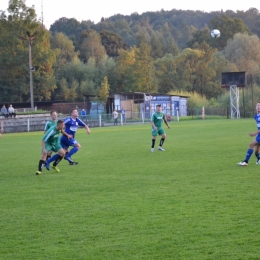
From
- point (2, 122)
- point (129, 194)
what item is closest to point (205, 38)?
point (2, 122)

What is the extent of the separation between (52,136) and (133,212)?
6.51 metres

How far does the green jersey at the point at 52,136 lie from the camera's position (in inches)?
566

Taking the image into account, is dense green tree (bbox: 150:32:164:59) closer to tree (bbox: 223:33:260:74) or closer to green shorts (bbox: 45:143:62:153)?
tree (bbox: 223:33:260:74)

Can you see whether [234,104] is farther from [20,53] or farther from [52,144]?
[52,144]

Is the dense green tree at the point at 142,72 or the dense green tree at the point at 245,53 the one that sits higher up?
the dense green tree at the point at 245,53

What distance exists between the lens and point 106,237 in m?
7.21

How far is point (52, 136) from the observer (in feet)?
48.4

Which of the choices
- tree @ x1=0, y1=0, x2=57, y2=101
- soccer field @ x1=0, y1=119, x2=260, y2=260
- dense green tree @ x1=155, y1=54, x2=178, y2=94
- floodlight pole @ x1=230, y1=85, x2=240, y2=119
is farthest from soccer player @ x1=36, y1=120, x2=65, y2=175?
dense green tree @ x1=155, y1=54, x2=178, y2=94

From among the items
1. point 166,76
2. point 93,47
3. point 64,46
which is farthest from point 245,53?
point 64,46

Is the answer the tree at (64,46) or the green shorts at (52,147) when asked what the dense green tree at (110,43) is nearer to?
the tree at (64,46)

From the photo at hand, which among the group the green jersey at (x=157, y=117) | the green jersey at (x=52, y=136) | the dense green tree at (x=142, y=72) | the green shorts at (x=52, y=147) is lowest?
the green shorts at (x=52, y=147)

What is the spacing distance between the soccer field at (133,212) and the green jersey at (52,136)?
0.87 meters

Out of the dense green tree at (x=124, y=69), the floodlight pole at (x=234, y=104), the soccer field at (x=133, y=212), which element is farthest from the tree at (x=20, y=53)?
the soccer field at (x=133, y=212)

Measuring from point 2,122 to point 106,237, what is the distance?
4072 centimetres
